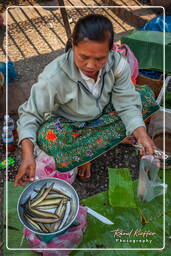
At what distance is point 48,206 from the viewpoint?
1740 millimetres

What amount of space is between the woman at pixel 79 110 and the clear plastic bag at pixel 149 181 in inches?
6.6

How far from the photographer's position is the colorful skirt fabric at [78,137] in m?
1.94

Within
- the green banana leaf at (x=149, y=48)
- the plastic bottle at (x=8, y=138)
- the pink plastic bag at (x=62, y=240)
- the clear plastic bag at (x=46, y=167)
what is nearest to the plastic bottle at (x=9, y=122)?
the plastic bottle at (x=8, y=138)

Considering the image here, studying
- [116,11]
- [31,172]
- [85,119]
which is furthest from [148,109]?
[116,11]

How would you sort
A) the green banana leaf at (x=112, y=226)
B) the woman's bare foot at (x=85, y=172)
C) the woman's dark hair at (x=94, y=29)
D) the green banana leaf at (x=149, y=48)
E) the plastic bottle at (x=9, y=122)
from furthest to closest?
1. the green banana leaf at (x=149, y=48)
2. the plastic bottle at (x=9, y=122)
3. the woman's bare foot at (x=85, y=172)
4. the green banana leaf at (x=112, y=226)
5. the woman's dark hair at (x=94, y=29)

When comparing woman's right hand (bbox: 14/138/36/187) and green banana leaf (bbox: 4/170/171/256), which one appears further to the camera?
green banana leaf (bbox: 4/170/171/256)

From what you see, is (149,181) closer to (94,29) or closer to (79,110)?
(79,110)

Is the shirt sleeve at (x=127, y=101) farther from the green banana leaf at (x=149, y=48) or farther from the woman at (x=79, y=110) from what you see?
the green banana leaf at (x=149, y=48)

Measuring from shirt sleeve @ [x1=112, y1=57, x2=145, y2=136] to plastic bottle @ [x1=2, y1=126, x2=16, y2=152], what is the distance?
92cm

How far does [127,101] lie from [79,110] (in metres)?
0.34

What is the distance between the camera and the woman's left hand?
1.88m

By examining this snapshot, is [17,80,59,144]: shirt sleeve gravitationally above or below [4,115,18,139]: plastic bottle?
above

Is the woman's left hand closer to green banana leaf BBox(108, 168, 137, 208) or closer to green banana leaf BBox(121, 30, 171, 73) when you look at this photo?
green banana leaf BBox(108, 168, 137, 208)

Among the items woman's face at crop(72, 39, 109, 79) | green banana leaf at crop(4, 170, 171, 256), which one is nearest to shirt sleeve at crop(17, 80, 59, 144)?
woman's face at crop(72, 39, 109, 79)
